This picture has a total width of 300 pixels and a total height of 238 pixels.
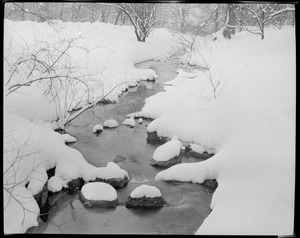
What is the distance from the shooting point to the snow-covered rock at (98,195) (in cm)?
439

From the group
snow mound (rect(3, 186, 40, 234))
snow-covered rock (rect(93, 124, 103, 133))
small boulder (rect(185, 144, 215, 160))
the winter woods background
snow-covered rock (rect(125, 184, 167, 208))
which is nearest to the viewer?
snow mound (rect(3, 186, 40, 234))

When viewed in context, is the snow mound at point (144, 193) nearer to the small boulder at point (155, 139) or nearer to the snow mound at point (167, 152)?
the snow mound at point (167, 152)

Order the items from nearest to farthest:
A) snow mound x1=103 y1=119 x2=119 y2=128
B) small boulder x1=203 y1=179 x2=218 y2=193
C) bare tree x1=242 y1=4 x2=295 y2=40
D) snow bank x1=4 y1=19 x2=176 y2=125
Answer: small boulder x1=203 y1=179 x2=218 y2=193 → snow bank x1=4 y1=19 x2=176 y2=125 → snow mound x1=103 y1=119 x2=119 y2=128 → bare tree x1=242 y1=4 x2=295 y2=40

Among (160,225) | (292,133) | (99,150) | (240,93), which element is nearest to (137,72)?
(240,93)

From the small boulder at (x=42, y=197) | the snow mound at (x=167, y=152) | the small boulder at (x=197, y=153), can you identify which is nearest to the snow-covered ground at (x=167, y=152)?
the snow mound at (x=167, y=152)

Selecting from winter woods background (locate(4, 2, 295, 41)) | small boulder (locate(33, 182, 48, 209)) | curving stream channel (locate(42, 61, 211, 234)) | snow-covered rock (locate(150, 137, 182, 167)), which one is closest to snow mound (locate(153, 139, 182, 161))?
snow-covered rock (locate(150, 137, 182, 167))

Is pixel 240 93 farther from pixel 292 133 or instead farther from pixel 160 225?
pixel 160 225

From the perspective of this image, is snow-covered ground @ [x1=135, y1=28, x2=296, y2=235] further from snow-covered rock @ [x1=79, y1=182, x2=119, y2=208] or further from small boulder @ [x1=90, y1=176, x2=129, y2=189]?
snow-covered rock @ [x1=79, y1=182, x2=119, y2=208]

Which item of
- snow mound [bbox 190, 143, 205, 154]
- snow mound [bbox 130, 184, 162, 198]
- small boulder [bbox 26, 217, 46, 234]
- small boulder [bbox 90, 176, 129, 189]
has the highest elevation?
snow mound [bbox 190, 143, 205, 154]

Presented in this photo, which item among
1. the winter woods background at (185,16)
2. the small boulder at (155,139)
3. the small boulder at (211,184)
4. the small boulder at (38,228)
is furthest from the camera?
the winter woods background at (185,16)

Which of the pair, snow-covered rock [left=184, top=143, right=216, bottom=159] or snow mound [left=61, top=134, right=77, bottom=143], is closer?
snow-covered rock [left=184, top=143, right=216, bottom=159]

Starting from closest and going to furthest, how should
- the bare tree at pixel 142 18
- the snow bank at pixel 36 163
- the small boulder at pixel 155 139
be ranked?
the snow bank at pixel 36 163
the small boulder at pixel 155 139
the bare tree at pixel 142 18

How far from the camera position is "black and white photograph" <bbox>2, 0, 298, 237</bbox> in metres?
4.03

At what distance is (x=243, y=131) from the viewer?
577 centimetres
